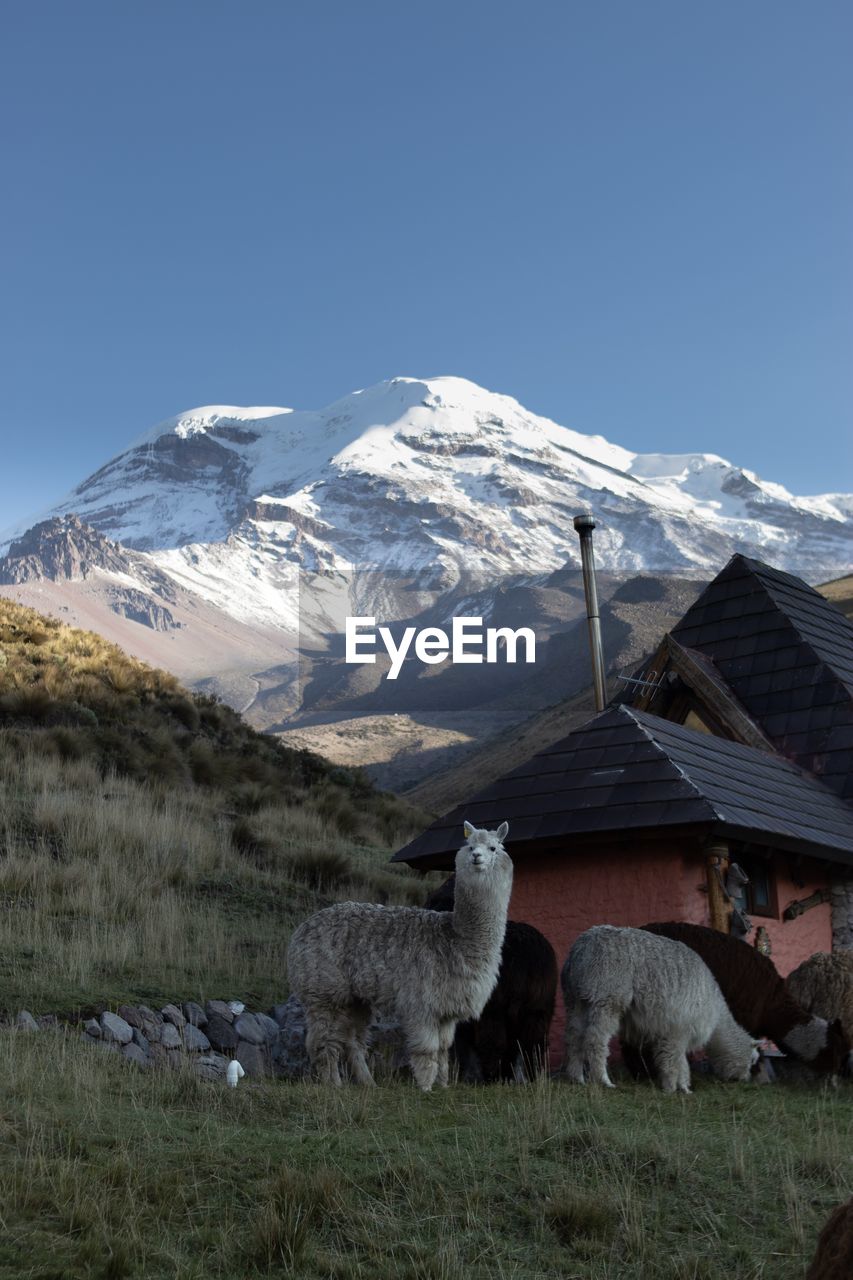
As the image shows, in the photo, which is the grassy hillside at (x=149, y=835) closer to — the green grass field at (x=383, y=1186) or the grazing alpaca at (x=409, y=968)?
the grazing alpaca at (x=409, y=968)

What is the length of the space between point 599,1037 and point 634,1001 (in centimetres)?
42

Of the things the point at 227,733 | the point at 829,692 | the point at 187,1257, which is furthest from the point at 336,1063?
the point at 227,733

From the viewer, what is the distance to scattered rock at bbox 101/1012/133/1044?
433 inches

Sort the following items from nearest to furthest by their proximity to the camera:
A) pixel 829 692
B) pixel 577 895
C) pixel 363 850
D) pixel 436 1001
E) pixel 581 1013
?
pixel 436 1001 < pixel 581 1013 < pixel 577 895 < pixel 829 692 < pixel 363 850

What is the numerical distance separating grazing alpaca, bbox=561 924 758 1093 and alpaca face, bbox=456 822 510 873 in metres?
1.18

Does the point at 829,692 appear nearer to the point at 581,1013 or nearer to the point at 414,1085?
the point at 581,1013

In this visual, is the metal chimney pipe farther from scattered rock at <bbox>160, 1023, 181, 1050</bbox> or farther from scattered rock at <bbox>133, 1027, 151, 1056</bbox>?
scattered rock at <bbox>133, 1027, 151, 1056</bbox>

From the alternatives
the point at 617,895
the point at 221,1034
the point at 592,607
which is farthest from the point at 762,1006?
the point at 592,607

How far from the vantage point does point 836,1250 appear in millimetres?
4914

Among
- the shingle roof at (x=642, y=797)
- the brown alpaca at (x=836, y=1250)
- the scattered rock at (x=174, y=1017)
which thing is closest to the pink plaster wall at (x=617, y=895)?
the shingle roof at (x=642, y=797)

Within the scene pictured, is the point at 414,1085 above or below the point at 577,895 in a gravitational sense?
below

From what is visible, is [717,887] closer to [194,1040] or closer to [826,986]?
[826,986]

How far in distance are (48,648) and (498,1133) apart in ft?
70.7

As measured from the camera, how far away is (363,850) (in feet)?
74.3
